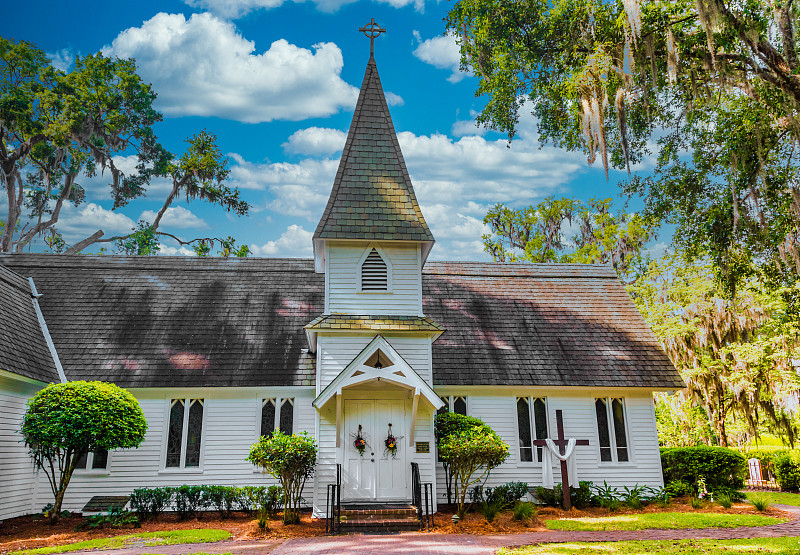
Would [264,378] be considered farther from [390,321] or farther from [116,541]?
[116,541]

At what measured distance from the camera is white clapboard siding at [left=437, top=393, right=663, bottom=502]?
14859 mm

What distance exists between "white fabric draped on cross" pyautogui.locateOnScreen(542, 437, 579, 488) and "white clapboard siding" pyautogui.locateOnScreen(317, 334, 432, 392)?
3833mm

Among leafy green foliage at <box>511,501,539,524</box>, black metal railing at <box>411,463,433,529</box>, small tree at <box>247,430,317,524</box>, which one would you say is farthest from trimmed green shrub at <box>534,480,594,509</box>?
small tree at <box>247,430,317,524</box>

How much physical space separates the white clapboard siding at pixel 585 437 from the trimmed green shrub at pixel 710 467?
763 mm

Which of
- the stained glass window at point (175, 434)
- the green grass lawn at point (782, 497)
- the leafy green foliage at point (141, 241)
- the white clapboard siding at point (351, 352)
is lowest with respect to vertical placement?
the green grass lawn at point (782, 497)

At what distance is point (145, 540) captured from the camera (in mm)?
10094

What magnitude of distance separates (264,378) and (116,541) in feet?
17.7

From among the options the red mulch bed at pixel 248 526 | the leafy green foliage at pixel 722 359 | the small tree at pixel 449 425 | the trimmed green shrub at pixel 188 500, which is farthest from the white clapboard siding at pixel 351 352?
the leafy green foliage at pixel 722 359

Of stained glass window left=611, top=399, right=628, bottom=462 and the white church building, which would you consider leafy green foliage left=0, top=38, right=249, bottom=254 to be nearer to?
the white church building

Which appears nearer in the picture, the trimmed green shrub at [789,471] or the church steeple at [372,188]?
the church steeple at [372,188]

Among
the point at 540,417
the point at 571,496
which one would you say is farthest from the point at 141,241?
the point at 571,496

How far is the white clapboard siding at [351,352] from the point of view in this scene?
1292 cm

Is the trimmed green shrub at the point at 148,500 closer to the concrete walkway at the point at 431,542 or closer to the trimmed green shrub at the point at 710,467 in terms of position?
the concrete walkway at the point at 431,542

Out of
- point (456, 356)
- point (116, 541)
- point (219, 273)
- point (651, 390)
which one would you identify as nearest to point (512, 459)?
point (456, 356)
